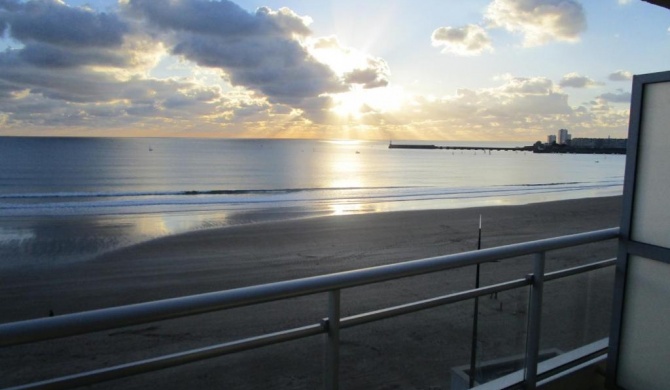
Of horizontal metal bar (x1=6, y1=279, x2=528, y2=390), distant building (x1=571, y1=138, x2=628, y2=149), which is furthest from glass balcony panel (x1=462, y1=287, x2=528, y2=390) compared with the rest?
distant building (x1=571, y1=138, x2=628, y2=149)

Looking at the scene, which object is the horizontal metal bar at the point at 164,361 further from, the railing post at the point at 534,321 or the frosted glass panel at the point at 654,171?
the frosted glass panel at the point at 654,171

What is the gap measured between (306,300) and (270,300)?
5.86m

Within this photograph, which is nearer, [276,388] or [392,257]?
[276,388]

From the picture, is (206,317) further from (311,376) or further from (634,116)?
(634,116)

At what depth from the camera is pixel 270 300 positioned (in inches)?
67.5

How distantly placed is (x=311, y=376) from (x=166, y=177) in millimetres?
49347

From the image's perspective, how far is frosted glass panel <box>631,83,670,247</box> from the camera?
2.82m

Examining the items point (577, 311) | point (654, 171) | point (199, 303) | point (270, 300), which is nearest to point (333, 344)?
point (270, 300)

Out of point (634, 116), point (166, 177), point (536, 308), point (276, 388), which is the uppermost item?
point (634, 116)

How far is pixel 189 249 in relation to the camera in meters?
15.0

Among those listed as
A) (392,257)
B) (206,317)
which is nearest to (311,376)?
(206,317)

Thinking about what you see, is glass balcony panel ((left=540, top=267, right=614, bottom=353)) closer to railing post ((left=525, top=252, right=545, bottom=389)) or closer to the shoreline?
railing post ((left=525, top=252, right=545, bottom=389))

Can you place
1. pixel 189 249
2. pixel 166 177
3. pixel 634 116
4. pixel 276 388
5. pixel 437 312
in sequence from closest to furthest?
pixel 276 388 < pixel 437 312 < pixel 634 116 < pixel 189 249 < pixel 166 177

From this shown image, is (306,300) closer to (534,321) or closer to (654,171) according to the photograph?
(534,321)
